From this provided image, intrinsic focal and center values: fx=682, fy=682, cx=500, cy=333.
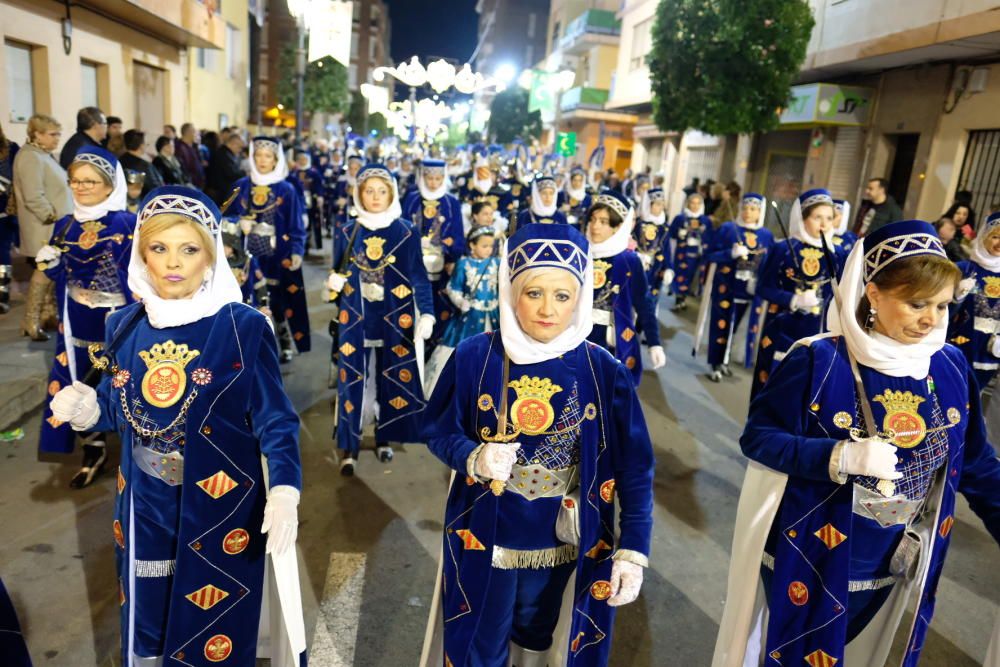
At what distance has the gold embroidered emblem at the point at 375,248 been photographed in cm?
514

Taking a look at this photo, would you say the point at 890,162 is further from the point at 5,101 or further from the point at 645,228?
the point at 5,101

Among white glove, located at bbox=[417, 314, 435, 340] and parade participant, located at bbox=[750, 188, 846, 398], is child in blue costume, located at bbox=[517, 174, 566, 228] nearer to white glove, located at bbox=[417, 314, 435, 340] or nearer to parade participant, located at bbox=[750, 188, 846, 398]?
parade participant, located at bbox=[750, 188, 846, 398]

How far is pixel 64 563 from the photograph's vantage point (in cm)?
384

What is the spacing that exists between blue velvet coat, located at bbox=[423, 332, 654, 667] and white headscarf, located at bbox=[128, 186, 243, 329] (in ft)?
2.98

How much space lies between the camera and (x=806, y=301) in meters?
5.72

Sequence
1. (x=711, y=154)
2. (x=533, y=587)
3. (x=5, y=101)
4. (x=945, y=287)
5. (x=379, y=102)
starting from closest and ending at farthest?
(x=945, y=287) → (x=533, y=587) → (x=5, y=101) → (x=711, y=154) → (x=379, y=102)

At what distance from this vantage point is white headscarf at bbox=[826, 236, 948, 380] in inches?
92.3

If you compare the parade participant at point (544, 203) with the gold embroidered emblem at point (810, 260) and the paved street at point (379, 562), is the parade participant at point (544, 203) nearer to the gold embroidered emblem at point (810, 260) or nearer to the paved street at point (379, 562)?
the gold embroidered emblem at point (810, 260)

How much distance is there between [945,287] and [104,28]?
15.9 metres

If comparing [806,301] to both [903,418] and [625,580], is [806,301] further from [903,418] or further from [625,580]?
[625,580]

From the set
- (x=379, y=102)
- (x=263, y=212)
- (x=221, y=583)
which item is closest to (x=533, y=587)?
(x=221, y=583)

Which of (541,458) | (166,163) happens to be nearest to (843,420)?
(541,458)

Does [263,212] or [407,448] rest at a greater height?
→ [263,212]

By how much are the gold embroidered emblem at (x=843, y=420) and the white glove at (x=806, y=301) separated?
3.63m
